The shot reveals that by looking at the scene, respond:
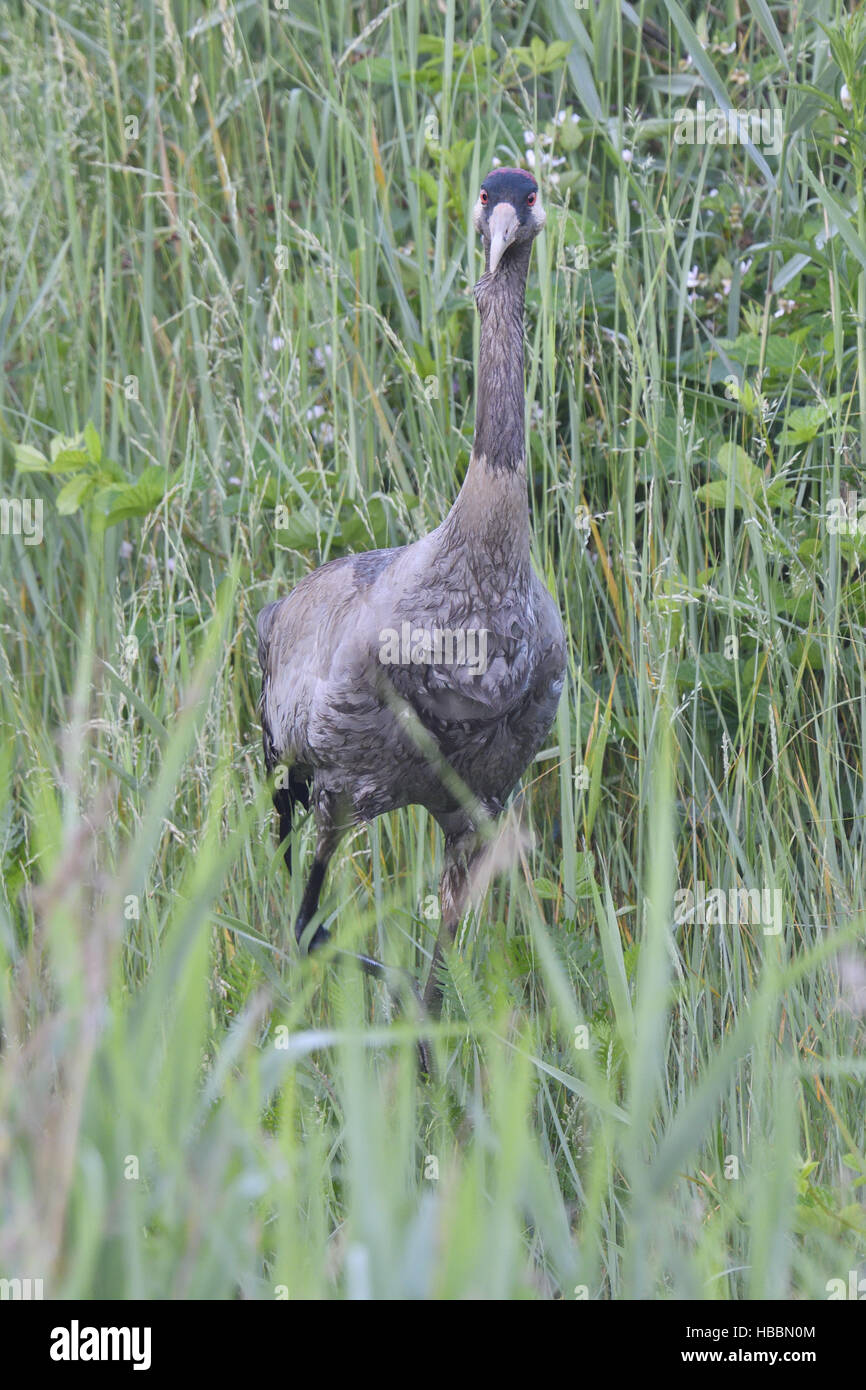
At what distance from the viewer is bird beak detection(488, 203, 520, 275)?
8.99ft

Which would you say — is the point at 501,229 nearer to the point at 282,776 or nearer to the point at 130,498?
the point at 130,498

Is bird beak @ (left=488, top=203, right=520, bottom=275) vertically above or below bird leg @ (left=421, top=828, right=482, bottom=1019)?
above

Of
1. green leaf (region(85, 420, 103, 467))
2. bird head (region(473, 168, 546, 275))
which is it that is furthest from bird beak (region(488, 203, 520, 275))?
green leaf (region(85, 420, 103, 467))

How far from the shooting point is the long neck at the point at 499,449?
9.43 feet

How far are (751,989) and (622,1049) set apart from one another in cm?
58

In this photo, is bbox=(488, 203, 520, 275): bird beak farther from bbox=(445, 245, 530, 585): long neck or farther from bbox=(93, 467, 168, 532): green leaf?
bbox=(93, 467, 168, 532): green leaf

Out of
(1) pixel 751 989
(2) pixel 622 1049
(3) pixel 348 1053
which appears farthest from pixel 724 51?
(3) pixel 348 1053

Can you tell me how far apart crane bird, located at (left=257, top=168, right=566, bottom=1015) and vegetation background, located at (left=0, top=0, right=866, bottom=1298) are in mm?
252

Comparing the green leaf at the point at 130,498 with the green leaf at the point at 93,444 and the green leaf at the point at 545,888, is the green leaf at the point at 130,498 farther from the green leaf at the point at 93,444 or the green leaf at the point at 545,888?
the green leaf at the point at 545,888

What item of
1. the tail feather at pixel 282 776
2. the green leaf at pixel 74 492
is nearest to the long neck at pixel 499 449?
the tail feather at pixel 282 776

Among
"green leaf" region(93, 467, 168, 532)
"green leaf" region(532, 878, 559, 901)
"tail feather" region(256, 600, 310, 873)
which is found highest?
"green leaf" region(93, 467, 168, 532)

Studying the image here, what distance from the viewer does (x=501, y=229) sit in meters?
2.75

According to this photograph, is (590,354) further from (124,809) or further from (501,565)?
(124,809)

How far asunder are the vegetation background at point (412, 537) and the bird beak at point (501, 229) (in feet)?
1.96
